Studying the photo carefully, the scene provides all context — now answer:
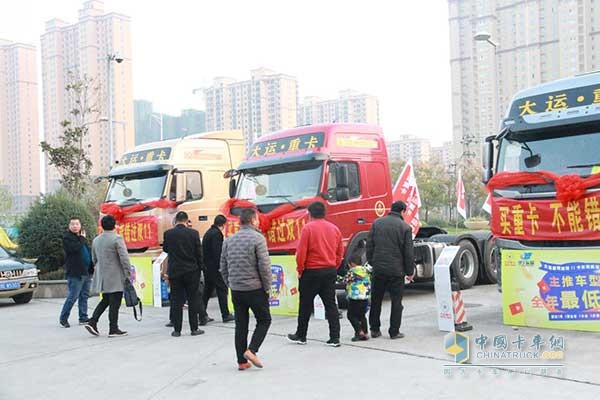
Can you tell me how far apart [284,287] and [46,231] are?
26.0 feet

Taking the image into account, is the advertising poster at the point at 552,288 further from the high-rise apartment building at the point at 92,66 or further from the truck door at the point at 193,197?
the high-rise apartment building at the point at 92,66

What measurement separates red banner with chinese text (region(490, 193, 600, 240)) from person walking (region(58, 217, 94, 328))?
19.9ft

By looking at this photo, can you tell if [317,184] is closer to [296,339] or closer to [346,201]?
[346,201]

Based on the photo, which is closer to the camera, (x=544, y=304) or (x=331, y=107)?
(x=544, y=304)

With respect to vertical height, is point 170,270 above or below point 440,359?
above

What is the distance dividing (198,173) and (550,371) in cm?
884

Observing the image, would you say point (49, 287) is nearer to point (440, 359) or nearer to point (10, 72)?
point (440, 359)

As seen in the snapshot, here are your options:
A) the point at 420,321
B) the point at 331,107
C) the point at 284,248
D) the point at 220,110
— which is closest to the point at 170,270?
the point at 284,248

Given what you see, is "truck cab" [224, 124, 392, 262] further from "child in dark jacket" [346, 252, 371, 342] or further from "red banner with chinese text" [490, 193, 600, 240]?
"red banner with chinese text" [490, 193, 600, 240]

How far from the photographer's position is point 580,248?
7723 millimetres

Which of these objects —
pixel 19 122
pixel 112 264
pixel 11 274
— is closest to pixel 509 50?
pixel 19 122

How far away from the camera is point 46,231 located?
15391 mm

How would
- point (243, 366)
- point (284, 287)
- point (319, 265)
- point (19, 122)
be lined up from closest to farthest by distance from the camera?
1. point (243, 366)
2. point (319, 265)
3. point (284, 287)
4. point (19, 122)

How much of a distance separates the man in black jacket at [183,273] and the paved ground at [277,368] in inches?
10.9
